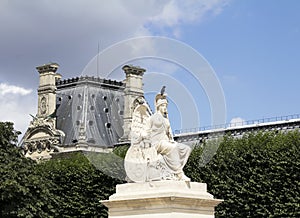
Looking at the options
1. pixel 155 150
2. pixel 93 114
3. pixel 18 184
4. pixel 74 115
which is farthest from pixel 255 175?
pixel 93 114

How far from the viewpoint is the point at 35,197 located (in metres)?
51.3

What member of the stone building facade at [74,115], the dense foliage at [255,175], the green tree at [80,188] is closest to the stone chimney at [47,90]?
the stone building facade at [74,115]

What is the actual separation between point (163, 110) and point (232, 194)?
67.9 feet

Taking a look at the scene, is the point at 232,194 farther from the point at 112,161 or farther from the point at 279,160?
the point at 112,161

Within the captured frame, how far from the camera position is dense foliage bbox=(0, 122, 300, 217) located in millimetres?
47500

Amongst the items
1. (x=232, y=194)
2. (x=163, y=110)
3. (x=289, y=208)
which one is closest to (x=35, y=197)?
(x=232, y=194)

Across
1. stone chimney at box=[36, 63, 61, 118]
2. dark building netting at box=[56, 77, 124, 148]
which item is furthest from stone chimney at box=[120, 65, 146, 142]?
stone chimney at box=[36, 63, 61, 118]

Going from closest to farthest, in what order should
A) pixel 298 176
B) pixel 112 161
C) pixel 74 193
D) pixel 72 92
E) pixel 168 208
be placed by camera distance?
pixel 168 208
pixel 112 161
pixel 298 176
pixel 74 193
pixel 72 92

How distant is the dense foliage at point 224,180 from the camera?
4750 cm

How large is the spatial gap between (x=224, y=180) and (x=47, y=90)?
51.4m

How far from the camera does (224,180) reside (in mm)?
49531

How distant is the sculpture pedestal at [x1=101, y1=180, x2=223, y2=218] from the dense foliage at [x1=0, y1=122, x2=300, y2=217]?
15053 millimetres

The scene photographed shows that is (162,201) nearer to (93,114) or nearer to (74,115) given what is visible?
(74,115)

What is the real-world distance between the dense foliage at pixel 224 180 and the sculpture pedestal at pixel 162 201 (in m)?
15.1
